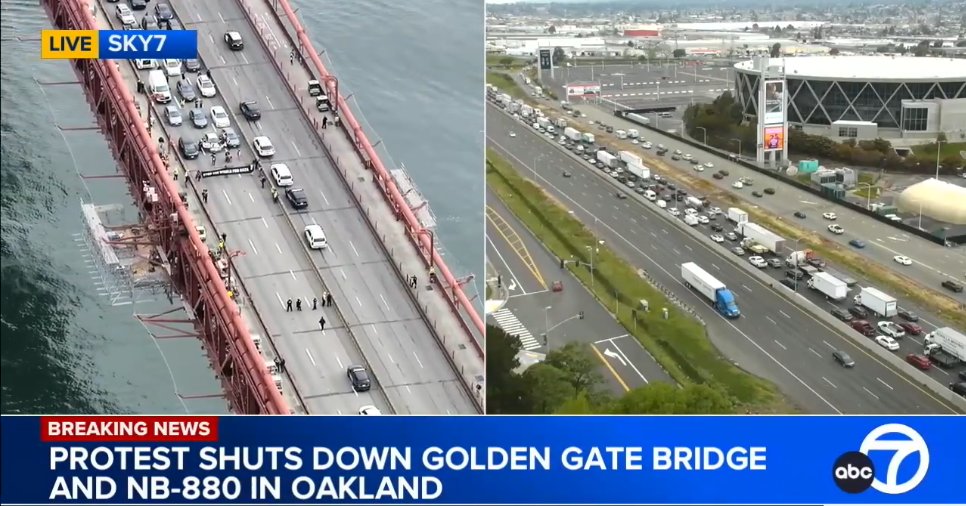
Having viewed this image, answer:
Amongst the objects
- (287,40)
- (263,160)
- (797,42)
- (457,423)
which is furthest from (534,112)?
Answer: (287,40)

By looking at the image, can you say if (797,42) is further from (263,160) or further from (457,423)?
(263,160)

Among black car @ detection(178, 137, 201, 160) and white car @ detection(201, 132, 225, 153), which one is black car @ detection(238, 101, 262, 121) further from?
black car @ detection(178, 137, 201, 160)

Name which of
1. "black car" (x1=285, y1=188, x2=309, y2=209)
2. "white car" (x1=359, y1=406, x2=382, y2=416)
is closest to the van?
"black car" (x1=285, y1=188, x2=309, y2=209)

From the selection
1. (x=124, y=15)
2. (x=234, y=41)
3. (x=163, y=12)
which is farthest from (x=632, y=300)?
(x=124, y=15)

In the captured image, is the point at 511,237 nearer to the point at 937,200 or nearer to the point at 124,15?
the point at 937,200

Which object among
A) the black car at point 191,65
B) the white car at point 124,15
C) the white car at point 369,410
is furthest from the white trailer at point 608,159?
→ the white car at point 124,15

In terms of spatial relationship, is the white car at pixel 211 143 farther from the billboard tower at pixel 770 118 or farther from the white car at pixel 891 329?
the white car at pixel 891 329

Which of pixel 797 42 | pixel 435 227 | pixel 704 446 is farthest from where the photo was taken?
pixel 435 227
